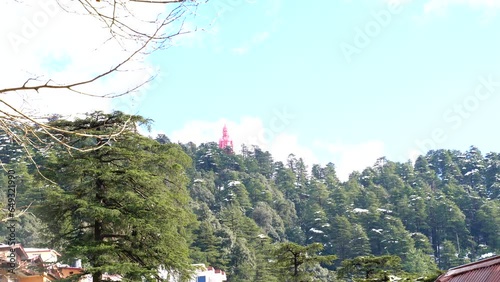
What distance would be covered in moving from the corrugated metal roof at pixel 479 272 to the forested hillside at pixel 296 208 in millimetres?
8272

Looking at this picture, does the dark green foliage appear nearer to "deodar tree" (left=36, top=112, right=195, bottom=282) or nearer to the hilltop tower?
"deodar tree" (left=36, top=112, right=195, bottom=282)

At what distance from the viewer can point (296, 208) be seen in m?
64.0

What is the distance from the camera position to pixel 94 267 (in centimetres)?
1084

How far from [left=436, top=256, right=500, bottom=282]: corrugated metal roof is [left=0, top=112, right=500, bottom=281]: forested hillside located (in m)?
8.27

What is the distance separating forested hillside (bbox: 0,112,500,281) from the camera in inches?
481

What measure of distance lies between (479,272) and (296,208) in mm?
60887

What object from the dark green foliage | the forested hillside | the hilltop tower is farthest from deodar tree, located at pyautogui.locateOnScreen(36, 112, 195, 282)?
the hilltop tower

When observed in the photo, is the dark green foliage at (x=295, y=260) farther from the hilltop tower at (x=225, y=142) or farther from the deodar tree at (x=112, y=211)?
the hilltop tower at (x=225, y=142)

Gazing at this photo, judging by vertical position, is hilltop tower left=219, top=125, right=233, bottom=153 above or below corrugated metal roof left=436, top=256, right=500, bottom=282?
above

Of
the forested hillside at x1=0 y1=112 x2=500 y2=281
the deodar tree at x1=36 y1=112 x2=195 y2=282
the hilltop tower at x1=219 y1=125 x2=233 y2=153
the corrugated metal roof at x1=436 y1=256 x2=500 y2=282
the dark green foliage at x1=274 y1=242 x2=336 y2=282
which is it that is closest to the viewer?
the corrugated metal roof at x1=436 y1=256 x2=500 y2=282

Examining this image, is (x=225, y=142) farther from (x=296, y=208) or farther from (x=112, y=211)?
(x=112, y=211)

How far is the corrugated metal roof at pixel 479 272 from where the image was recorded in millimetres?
3406

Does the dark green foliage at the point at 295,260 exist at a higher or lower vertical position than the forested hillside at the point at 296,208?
lower

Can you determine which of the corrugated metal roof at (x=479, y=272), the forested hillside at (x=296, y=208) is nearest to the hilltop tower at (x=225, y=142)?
the forested hillside at (x=296, y=208)
